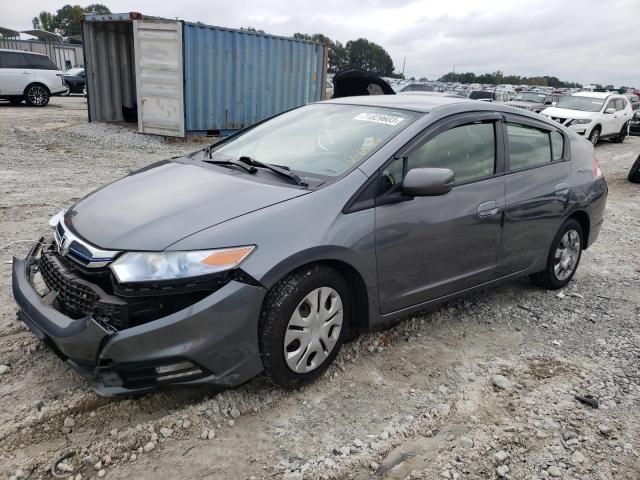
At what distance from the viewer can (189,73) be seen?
11.6 metres

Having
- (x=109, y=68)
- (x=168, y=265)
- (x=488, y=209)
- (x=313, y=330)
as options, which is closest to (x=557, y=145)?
(x=488, y=209)

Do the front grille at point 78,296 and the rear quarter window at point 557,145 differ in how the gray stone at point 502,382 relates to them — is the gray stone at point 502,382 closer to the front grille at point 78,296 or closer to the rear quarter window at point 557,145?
the rear quarter window at point 557,145

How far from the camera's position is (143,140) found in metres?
11.8

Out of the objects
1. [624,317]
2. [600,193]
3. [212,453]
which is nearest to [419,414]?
[212,453]

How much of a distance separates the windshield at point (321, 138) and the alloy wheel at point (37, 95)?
17506 millimetres

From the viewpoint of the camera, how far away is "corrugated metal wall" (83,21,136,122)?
12594 millimetres

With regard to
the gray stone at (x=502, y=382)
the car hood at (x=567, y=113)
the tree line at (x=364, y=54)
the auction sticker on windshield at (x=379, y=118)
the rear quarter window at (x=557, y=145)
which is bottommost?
the gray stone at (x=502, y=382)

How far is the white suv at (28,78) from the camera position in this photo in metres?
17.3

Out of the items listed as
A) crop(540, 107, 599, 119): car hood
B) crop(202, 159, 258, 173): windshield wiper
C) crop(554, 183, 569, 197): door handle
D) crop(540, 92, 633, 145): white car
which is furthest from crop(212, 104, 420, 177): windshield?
crop(540, 107, 599, 119): car hood

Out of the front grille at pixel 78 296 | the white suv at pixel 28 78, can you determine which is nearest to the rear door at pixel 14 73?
the white suv at pixel 28 78

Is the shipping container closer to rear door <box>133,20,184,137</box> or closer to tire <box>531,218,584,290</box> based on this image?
rear door <box>133,20,184,137</box>

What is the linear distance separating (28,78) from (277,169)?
59.9ft

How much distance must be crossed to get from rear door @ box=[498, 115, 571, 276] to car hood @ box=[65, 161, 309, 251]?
1793 millimetres

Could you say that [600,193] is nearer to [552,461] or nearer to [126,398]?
[552,461]
